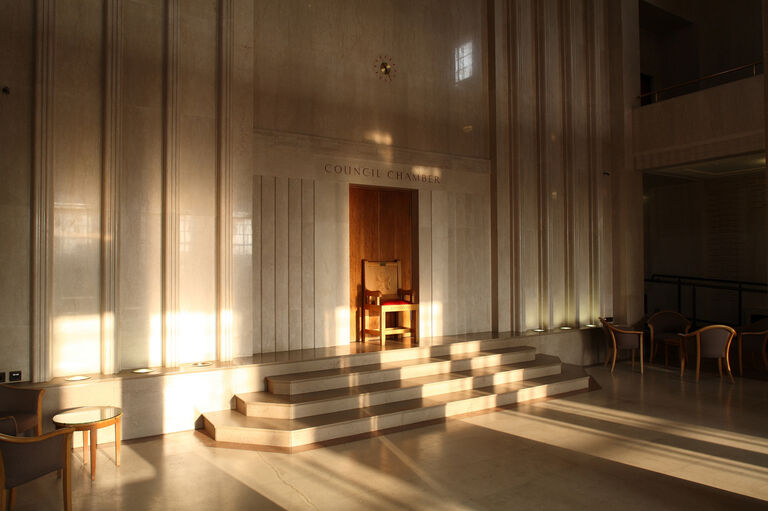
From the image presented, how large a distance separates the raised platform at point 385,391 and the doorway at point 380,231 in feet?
5.29

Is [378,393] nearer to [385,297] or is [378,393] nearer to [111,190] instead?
[385,297]

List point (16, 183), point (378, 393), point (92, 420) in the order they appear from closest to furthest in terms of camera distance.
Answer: point (92, 420)
point (16, 183)
point (378, 393)

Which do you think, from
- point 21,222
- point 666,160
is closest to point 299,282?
point 21,222

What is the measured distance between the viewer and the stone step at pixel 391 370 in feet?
19.1

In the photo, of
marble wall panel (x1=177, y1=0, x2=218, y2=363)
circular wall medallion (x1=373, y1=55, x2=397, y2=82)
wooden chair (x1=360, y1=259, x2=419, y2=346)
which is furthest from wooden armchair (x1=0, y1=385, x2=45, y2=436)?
circular wall medallion (x1=373, y1=55, x2=397, y2=82)

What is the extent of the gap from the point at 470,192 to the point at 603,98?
3434 millimetres

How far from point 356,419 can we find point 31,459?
2740 millimetres

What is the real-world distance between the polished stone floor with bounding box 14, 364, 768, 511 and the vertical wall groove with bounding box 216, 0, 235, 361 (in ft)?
4.29

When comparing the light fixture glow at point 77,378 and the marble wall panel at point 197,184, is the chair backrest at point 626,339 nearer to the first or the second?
the marble wall panel at point 197,184

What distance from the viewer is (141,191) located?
589 centimetres

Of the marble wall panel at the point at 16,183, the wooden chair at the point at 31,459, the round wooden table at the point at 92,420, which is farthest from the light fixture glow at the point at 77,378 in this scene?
the wooden chair at the point at 31,459

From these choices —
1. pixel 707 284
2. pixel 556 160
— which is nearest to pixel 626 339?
pixel 556 160

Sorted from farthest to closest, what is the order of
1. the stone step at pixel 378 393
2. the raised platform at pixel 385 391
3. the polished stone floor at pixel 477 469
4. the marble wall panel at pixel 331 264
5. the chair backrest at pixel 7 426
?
the marble wall panel at pixel 331 264 < the stone step at pixel 378 393 < the raised platform at pixel 385 391 < the chair backrest at pixel 7 426 < the polished stone floor at pixel 477 469

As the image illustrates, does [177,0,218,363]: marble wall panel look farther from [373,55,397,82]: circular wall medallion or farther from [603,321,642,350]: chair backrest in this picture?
[603,321,642,350]: chair backrest
